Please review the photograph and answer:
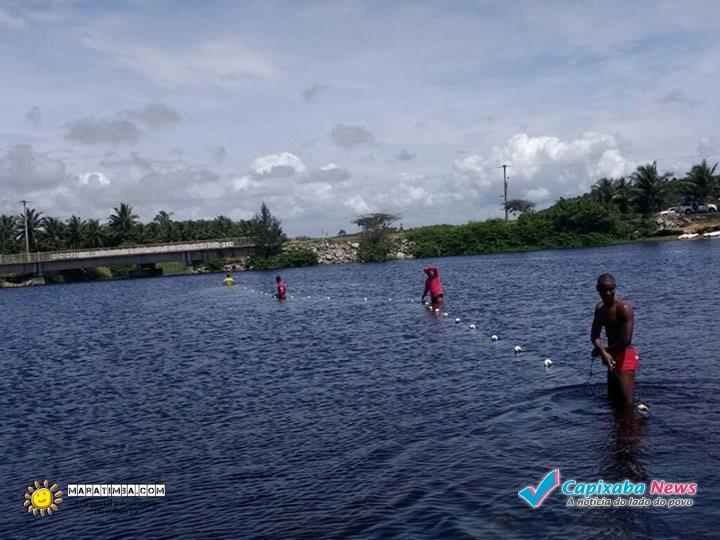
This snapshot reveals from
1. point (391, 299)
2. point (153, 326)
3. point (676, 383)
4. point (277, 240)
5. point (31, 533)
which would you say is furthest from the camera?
point (277, 240)

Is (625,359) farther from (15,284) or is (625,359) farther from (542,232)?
(15,284)

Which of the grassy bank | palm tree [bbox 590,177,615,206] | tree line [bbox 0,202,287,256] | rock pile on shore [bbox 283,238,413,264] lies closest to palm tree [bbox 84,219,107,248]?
tree line [bbox 0,202,287,256]

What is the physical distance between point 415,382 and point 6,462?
1179 cm

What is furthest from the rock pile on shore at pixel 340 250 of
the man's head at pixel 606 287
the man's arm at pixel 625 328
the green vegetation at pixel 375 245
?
the man's head at pixel 606 287

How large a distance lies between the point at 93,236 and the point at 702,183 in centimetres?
11835

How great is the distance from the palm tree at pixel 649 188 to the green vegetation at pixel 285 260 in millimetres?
60490

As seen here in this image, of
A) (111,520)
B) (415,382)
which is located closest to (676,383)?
(415,382)

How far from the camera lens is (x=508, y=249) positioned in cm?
13812

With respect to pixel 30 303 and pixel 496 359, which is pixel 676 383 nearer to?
pixel 496 359

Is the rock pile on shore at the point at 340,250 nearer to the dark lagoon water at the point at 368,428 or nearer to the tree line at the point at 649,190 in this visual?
the tree line at the point at 649,190

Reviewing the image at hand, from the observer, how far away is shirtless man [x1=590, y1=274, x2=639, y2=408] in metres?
16.2

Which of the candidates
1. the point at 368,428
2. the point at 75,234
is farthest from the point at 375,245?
the point at 368,428

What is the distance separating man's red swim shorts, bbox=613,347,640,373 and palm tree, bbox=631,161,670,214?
11863 centimetres

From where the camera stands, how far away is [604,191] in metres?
134
